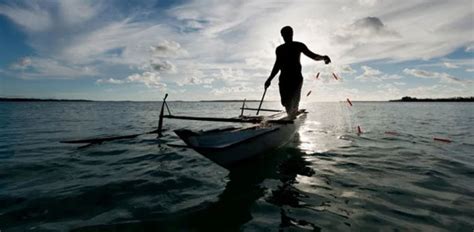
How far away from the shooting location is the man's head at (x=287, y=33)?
920 centimetres

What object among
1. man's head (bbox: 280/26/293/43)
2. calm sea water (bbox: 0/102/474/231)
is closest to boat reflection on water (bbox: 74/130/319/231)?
calm sea water (bbox: 0/102/474/231)

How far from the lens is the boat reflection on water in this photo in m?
4.31

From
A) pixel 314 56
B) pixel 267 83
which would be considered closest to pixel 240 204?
pixel 267 83

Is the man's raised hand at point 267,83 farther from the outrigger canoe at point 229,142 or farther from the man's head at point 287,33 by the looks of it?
the outrigger canoe at point 229,142

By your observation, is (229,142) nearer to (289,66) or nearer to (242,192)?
(242,192)

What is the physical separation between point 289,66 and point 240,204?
5931 millimetres

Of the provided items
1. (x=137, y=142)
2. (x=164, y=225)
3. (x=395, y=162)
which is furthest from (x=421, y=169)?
(x=137, y=142)

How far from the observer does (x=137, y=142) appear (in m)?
13.1

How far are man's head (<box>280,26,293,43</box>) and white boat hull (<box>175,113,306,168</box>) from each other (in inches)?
133

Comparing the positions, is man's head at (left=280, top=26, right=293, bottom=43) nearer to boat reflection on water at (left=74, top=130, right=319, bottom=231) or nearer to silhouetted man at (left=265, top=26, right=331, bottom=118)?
silhouetted man at (left=265, top=26, right=331, bottom=118)

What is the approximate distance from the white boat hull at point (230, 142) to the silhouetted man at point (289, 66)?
237cm

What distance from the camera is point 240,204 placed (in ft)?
17.2

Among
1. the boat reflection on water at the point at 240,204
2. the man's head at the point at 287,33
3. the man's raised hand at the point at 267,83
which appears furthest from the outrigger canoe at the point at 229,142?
the man's head at the point at 287,33

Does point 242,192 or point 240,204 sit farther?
point 242,192
